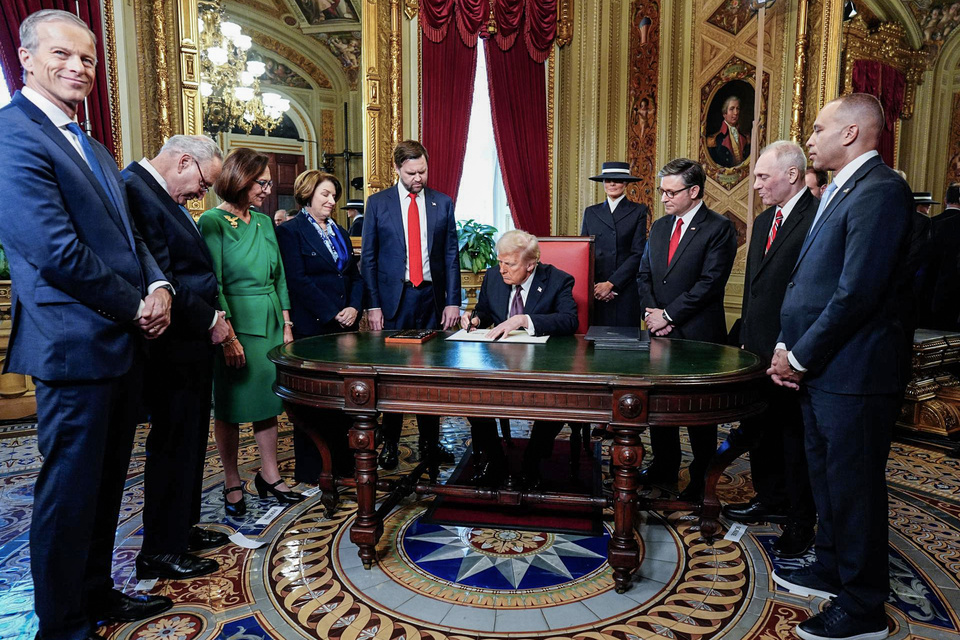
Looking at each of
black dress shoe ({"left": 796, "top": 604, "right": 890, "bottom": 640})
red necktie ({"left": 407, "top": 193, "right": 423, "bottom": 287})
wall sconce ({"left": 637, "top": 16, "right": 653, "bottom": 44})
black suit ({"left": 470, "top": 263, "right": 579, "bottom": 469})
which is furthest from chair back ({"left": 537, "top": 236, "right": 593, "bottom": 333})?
wall sconce ({"left": 637, "top": 16, "right": 653, "bottom": 44})

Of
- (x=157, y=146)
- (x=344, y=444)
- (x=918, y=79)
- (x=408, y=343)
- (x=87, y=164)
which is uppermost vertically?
(x=918, y=79)

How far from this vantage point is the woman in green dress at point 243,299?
302cm

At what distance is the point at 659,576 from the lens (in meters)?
2.62

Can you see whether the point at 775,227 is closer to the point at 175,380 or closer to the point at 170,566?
the point at 175,380

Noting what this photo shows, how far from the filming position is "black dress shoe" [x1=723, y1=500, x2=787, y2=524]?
310 cm

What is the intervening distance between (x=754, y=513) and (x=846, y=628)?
0.97 meters

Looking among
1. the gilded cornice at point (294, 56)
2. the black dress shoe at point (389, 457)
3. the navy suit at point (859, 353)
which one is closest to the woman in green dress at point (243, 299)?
the black dress shoe at point (389, 457)

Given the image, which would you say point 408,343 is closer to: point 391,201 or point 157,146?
point 391,201

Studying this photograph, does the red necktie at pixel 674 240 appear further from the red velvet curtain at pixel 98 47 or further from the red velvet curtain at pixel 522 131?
the red velvet curtain at pixel 98 47

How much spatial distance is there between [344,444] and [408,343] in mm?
1036

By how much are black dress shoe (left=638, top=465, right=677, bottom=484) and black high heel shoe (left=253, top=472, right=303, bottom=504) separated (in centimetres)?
194

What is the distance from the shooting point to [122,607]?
2.29 metres

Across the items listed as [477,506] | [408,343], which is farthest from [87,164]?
[477,506]

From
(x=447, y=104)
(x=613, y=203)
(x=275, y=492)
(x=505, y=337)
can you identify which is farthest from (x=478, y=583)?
(x=447, y=104)
